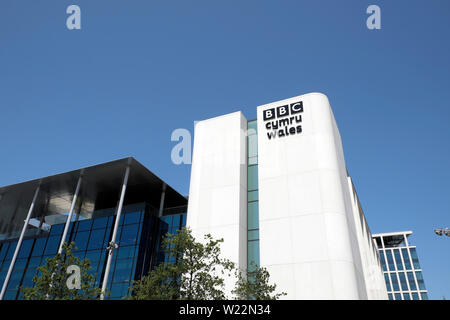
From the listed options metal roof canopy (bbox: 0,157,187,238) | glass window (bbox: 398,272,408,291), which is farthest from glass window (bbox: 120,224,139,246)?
glass window (bbox: 398,272,408,291)

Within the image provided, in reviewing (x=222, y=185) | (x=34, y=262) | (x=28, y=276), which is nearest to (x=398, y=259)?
(x=222, y=185)

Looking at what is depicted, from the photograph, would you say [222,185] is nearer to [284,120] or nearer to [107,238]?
[284,120]

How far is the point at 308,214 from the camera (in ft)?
86.0

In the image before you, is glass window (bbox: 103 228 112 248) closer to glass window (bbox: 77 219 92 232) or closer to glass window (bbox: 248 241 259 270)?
glass window (bbox: 77 219 92 232)

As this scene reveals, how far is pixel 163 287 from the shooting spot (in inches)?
696

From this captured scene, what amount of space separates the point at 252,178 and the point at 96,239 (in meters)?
20.9

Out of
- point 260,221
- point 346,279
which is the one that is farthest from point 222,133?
point 346,279

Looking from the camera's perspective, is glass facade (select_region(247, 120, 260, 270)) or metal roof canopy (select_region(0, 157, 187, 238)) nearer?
glass facade (select_region(247, 120, 260, 270))

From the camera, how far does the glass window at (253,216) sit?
95.0 feet

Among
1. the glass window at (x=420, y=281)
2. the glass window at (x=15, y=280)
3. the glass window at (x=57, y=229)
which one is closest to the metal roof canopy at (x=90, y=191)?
the glass window at (x=57, y=229)

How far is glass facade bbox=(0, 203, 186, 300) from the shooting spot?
35219 millimetres

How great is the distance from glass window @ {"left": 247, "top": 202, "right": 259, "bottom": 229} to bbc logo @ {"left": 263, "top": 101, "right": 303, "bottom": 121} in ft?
28.9

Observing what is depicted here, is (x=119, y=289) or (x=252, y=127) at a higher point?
(x=252, y=127)
